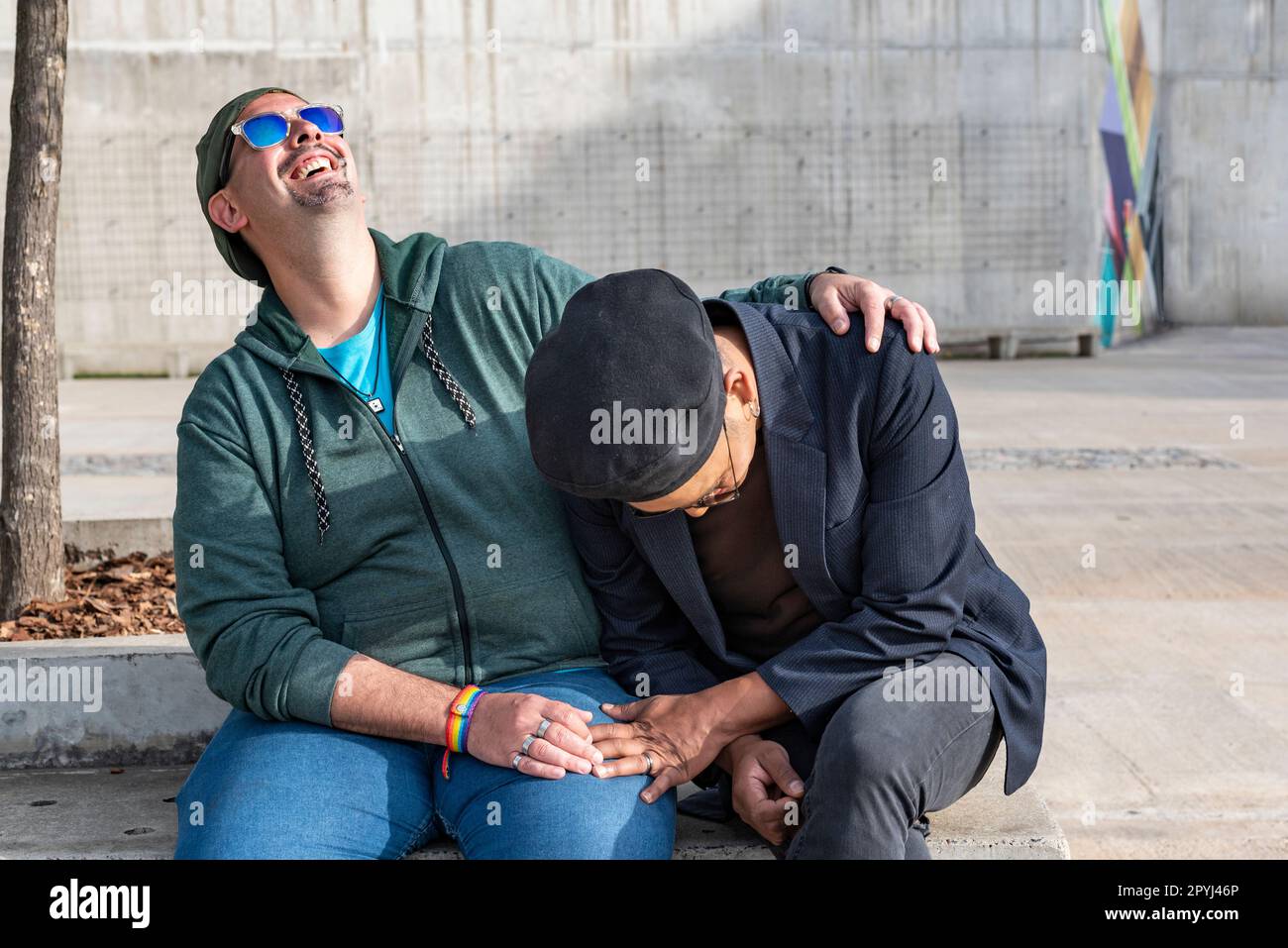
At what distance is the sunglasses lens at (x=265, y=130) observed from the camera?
257 cm

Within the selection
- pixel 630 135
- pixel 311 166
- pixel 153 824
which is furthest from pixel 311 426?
pixel 630 135

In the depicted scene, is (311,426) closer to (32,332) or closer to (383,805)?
(383,805)

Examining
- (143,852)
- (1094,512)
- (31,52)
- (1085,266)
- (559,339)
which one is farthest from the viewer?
(1085,266)

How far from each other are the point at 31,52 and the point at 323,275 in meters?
2.14

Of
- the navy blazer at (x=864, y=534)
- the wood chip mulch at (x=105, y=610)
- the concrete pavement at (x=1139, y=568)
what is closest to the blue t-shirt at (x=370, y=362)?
the navy blazer at (x=864, y=534)

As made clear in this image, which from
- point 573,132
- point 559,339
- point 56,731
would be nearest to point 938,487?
point 559,339

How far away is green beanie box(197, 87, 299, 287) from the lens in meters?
2.61

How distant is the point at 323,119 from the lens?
263 cm

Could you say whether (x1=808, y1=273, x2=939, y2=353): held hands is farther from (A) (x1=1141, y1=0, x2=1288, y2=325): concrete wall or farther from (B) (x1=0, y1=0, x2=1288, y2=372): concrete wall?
(A) (x1=1141, y1=0, x2=1288, y2=325): concrete wall

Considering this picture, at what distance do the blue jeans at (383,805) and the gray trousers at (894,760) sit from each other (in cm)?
29

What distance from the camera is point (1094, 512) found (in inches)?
260

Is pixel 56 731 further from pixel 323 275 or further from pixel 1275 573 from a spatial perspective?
pixel 1275 573

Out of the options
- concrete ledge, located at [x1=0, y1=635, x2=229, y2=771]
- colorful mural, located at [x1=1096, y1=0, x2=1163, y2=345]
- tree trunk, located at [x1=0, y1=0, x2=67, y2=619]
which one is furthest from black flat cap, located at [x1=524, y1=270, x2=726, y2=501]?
colorful mural, located at [x1=1096, y1=0, x2=1163, y2=345]

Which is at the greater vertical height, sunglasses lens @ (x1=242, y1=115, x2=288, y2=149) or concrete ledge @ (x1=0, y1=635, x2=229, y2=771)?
sunglasses lens @ (x1=242, y1=115, x2=288, y2=149)
